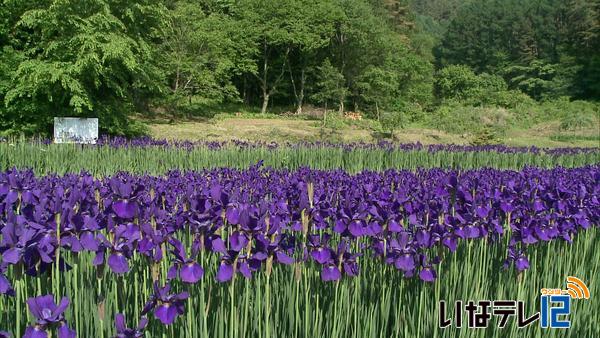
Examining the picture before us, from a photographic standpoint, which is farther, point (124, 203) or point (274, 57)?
point (274, 57)

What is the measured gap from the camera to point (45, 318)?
1486 millimetres

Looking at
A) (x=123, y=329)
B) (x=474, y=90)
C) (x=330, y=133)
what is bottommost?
(x=330, y=133)

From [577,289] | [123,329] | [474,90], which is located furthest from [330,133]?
[474,90]

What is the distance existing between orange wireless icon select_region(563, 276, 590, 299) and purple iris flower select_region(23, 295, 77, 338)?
2451mm

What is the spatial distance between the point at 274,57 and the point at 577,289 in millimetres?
37653

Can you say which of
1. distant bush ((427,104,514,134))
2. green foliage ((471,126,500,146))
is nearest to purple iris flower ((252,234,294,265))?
green foliage ((471,126,500,146))

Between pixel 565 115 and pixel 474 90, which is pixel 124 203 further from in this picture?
pixel 474 90

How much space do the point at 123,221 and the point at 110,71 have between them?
1316cm

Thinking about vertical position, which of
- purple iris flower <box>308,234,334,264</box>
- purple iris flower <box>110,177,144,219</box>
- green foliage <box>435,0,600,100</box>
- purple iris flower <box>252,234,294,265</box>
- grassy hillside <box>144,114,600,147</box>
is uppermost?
green foliage <box>435,0,600,100</box>

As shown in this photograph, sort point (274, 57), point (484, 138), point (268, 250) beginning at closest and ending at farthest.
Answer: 1. point (268, 250)
2. point (484, 138)
3. point (274, 57)

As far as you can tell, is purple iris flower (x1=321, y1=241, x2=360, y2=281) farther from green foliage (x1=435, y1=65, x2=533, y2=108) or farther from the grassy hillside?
green foliage (x1=435, y1=65, x2=533, y2=108)

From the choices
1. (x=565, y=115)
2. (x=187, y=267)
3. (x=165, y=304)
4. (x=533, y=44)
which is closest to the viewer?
(x=165, y=304)

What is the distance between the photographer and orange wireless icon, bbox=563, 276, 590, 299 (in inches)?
112

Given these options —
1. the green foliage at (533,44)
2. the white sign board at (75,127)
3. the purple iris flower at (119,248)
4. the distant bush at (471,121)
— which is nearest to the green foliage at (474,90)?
the green foliage at (533,44)
